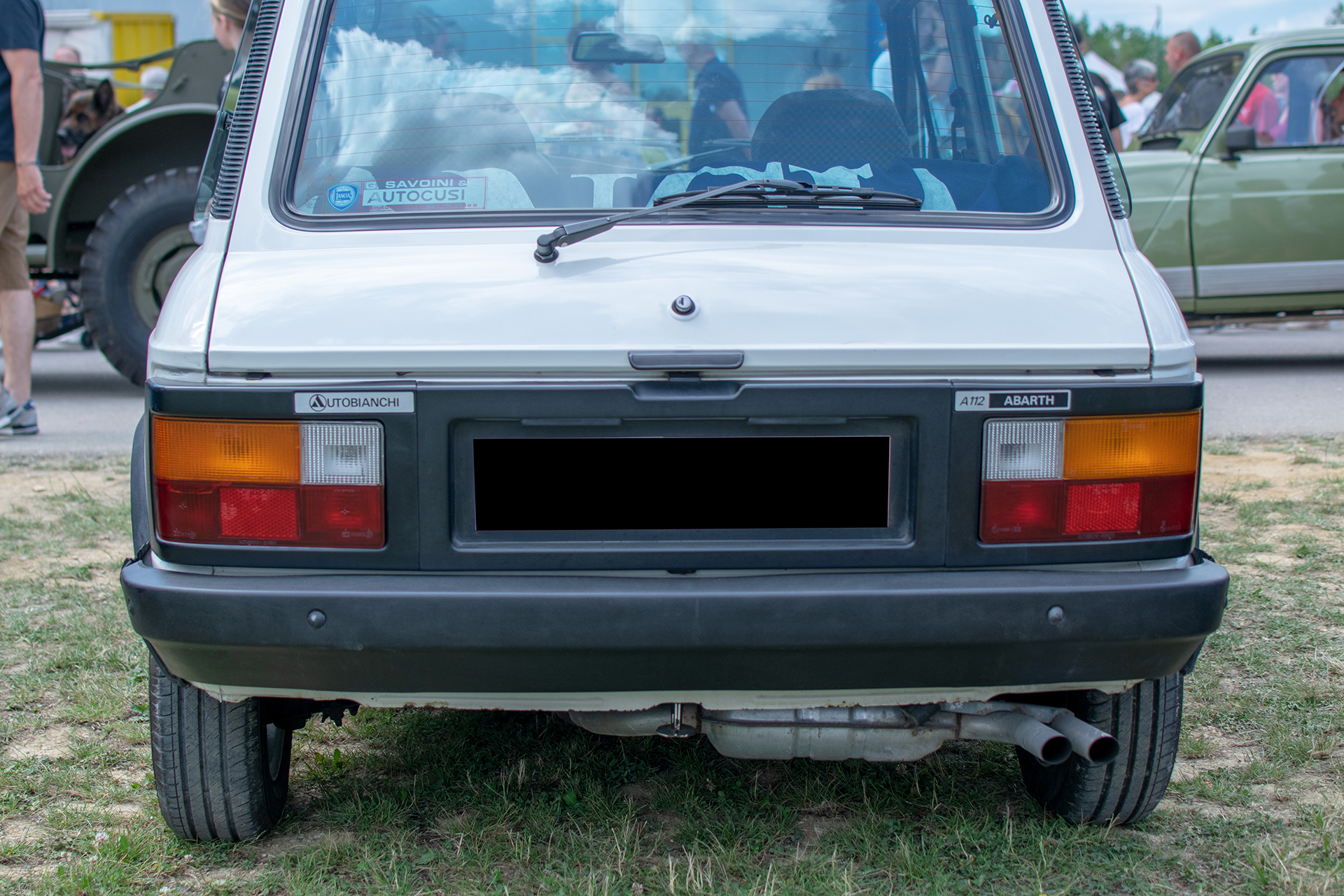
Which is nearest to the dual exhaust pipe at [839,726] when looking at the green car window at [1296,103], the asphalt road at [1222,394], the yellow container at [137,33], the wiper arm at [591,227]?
the wiper arm at [591,227]

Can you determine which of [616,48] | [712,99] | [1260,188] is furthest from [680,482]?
[1260,188]

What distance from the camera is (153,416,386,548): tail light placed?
1.88 metres

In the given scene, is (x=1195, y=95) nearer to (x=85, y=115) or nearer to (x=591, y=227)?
(x=85, y=115)

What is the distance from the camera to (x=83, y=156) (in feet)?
22.0

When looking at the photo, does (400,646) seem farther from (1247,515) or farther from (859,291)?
(1247,515)

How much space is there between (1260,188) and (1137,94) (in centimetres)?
278

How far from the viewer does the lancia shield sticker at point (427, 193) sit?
2232 millimetres

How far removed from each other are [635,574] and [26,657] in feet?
7.14

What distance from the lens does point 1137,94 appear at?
9.88 m

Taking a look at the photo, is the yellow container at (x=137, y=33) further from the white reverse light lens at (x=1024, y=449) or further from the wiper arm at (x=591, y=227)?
the white reverse light lens at (x=1024, y=449)

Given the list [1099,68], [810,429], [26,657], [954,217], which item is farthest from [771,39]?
[1099,68]

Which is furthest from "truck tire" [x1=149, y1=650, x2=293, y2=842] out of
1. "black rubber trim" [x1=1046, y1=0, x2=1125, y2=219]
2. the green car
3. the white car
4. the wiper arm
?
the green car

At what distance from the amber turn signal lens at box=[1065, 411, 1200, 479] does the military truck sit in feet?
18.8

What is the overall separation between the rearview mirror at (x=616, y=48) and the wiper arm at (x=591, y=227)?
435 millimetres
